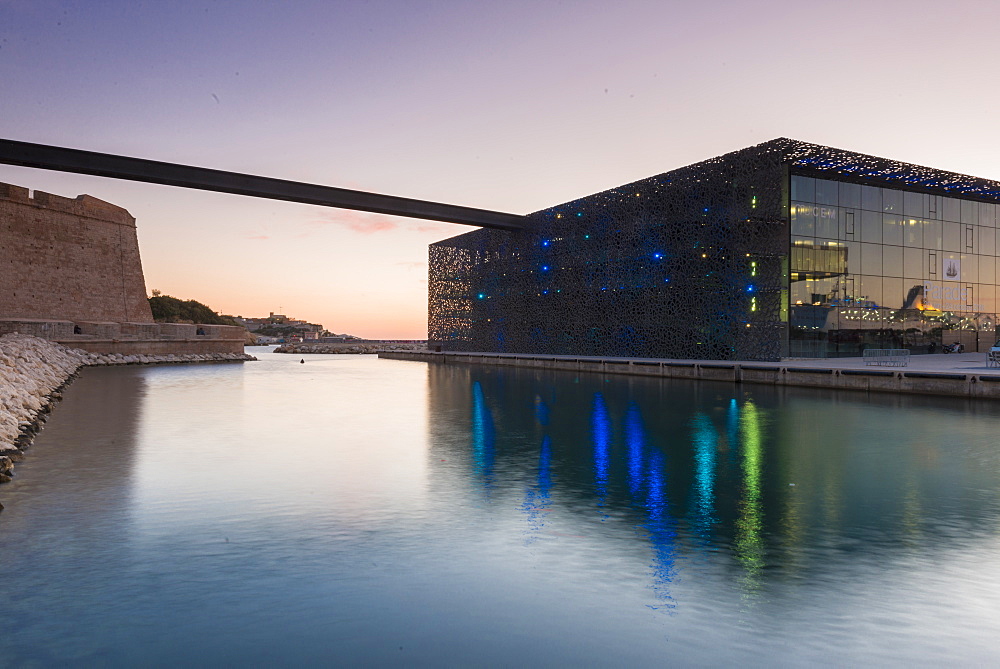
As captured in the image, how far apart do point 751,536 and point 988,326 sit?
45.7m

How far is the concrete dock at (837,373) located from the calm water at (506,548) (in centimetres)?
856

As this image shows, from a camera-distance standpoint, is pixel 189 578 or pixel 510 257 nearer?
pixel 189 578

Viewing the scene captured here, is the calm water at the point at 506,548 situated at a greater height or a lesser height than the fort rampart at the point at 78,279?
lesser

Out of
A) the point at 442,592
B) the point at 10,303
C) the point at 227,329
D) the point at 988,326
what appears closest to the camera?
the point at 442,592

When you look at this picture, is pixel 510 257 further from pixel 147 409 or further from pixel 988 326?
pixel 147 409

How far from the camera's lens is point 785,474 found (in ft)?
34.1

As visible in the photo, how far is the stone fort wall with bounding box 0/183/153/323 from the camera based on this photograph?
159ft

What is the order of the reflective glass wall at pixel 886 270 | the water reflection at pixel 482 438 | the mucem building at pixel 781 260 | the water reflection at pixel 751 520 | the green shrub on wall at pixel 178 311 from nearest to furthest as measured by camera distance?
1. the water reflection at pixel 751 520
2. the water reflection at pixel 482 438
3. the mucem building at pixel 781 260
4. the reflective glass wall at pixel 886 270
5. the green shrub on wall at pixel 178 311

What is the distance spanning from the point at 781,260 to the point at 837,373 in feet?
34.6

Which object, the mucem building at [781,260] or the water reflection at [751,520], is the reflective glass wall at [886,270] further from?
the water reflection at [751,520]

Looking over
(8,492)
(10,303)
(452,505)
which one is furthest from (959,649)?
(10,303)

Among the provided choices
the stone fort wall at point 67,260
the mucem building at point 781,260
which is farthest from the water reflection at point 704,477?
the stone fort wall at point 67,260

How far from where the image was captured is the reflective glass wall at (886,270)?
3603 centimetres

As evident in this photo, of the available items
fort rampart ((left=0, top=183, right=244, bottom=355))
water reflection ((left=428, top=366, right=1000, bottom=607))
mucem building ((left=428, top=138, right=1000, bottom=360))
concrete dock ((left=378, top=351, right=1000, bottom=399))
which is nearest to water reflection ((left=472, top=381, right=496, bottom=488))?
water reflection ((left=428, top=366, right=1000, bottom=607))
